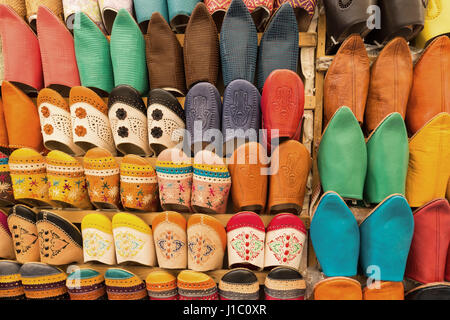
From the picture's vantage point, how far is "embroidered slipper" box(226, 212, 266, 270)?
94cm

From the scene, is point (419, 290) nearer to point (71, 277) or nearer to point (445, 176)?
point (445, 176)

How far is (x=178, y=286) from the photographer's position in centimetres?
95

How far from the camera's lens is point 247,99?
3.17ft

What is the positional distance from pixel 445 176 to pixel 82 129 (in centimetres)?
132

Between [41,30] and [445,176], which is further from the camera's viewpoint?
[41,30]

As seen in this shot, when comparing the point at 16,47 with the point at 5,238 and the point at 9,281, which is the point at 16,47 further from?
the point at 9,281

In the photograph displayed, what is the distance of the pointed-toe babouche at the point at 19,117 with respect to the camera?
1072 mm

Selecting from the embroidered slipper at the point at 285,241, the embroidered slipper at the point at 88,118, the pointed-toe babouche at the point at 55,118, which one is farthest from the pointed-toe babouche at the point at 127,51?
the embroidered slipper at the point at 285,241

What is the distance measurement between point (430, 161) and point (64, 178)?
1310mm

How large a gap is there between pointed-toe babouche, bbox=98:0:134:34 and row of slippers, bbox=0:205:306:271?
2.61 feet

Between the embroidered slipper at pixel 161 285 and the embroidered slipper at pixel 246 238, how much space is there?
237 mm

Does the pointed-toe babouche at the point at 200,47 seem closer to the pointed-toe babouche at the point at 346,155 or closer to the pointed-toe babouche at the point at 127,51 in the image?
the pointed-toe babouche at the point at 127,51
